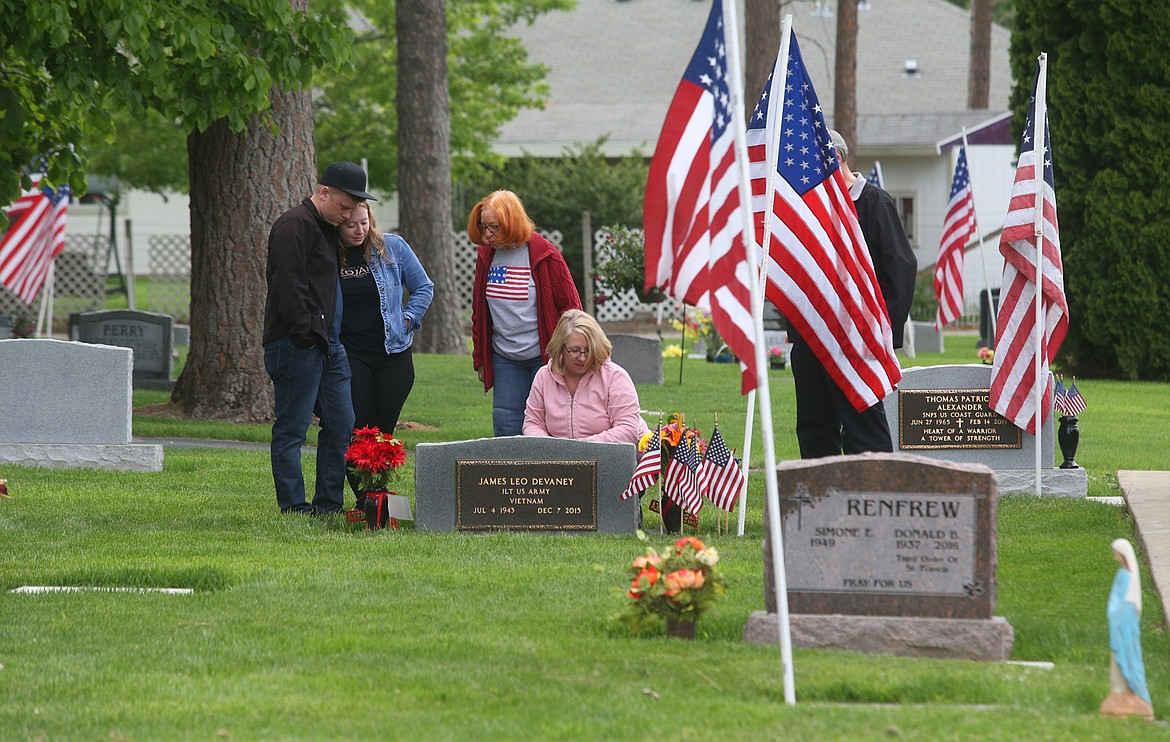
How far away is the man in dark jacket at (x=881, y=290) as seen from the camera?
8625 mm

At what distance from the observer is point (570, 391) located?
905 cm

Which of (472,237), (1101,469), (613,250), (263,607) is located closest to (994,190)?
(613,250)

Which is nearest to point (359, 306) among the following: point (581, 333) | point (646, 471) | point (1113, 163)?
point (581, 333)

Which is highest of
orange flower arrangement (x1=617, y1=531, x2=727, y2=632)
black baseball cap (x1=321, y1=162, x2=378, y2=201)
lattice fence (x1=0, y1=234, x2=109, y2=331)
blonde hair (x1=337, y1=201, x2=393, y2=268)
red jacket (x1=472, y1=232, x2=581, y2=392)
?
lattice fence (x1=0, y1=234, x2=109, y2=331)

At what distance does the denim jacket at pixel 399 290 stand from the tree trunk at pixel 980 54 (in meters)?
29.2

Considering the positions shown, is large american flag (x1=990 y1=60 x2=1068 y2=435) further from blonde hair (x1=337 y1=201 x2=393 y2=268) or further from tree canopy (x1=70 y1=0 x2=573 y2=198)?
tree canopy (x1=70 y1=0 x2=573 y2=198)

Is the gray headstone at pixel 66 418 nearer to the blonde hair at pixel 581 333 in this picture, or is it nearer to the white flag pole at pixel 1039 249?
the blonde hair at pixel 581 333

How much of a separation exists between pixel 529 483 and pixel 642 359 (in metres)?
10.3

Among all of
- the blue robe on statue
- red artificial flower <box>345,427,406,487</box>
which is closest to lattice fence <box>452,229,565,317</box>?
red artificial flower <box>345,427,406,487</box>

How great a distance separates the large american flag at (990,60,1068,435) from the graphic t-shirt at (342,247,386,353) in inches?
160

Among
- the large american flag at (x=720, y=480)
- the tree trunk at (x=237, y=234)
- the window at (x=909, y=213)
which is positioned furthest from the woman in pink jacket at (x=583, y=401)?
the window at (x=909, y=213)

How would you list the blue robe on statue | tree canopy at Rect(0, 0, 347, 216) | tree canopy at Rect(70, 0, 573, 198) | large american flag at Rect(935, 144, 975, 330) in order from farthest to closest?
tree canopy at Rect(70, 0, 573, 198) → large american flag at Rect(935, 144, 975, 330) → tree canopy at Rect(0, 0, 347, 216) → the blue robe on statue

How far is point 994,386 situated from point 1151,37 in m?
9.89

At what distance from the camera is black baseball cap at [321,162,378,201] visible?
880 centimetres
